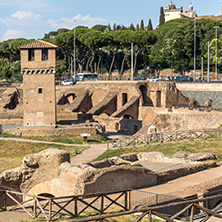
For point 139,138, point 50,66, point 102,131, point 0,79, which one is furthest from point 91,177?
point 0,79

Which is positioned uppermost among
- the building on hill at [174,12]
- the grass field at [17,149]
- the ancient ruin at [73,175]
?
the building on hill at [174,12]

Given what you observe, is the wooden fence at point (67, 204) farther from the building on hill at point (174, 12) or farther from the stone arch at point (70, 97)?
the building on hill at point (174, 12)

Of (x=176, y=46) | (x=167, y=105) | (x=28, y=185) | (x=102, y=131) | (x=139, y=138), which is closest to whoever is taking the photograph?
(x=28, y=185)

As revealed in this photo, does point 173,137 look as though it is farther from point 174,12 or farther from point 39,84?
point 174,12

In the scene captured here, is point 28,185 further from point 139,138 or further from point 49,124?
point 49,124

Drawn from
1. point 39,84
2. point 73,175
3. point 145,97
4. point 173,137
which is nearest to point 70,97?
point 145,97

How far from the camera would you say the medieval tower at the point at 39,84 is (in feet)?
101

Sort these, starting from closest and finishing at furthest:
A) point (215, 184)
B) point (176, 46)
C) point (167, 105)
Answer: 1. point (215, 184)
2. point (167, 105)
3. point (176, 46)

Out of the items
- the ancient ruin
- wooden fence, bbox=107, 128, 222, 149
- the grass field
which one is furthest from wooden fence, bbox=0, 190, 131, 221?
wooden fence, bbox=107, 128, 222, 149

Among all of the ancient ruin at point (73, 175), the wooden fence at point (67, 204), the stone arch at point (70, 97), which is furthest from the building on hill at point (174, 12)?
the wooden fence at point (67, 204)

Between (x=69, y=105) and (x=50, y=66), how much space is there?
12.8 meters

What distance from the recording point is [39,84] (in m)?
31.3

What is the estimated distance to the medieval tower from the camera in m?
30.9

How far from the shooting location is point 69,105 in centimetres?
4347
